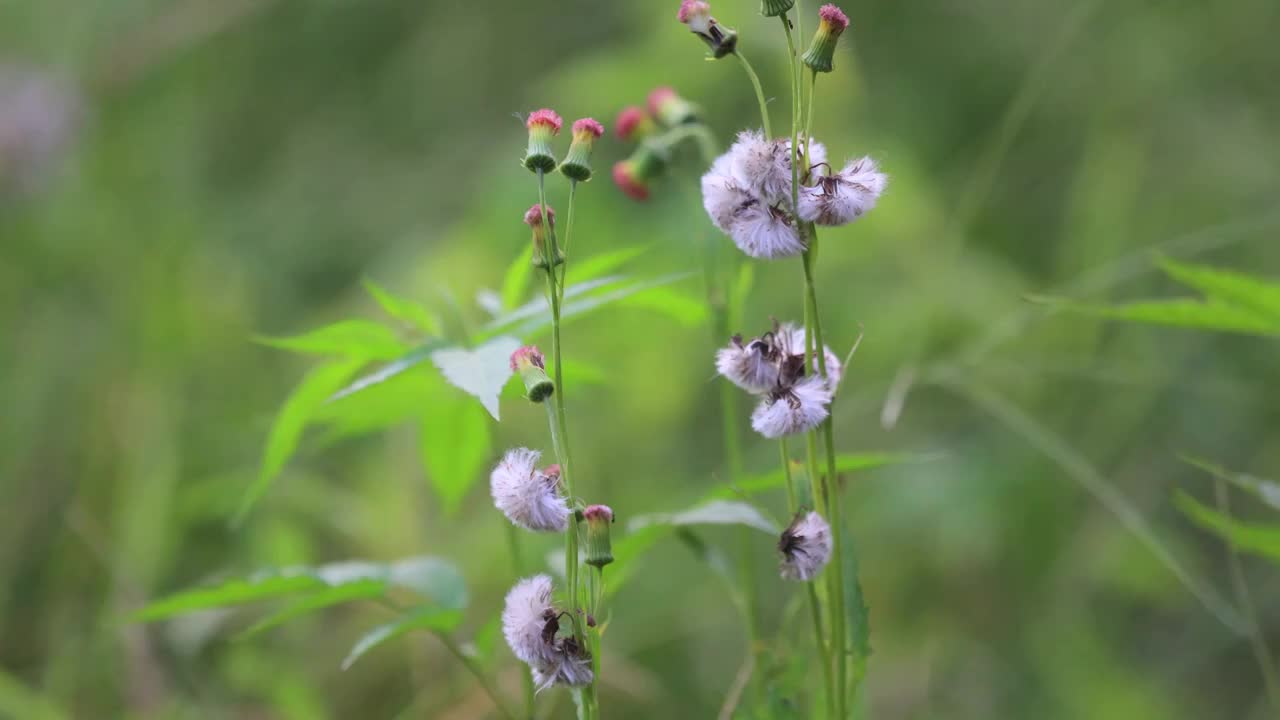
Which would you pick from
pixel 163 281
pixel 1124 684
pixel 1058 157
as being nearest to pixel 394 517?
pixel 163 281

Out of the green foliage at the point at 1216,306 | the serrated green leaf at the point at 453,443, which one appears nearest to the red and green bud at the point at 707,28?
the green foliage at the point at 1216,306

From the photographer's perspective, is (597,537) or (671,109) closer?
(597,537)

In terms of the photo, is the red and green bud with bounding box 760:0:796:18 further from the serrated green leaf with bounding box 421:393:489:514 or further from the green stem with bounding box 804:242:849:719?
the serrated green leaf with bounding box 421:393:489:514

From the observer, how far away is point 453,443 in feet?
2.55

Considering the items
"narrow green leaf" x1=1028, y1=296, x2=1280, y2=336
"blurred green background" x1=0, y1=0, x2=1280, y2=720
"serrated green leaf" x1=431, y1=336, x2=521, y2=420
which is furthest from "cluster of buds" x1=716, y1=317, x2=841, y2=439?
"blurred green background" x1=0, y1=0, x2=1280, y2=720

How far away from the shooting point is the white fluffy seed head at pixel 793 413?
0.46 m

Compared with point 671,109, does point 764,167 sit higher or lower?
lower

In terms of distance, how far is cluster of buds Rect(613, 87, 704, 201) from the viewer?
69 centimetres

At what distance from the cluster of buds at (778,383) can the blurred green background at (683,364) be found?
0.33 metres

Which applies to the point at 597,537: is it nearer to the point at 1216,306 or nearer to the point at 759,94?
the point at 759,94

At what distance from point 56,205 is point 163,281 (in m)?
0.40

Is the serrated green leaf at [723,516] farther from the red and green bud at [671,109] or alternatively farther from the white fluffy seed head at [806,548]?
the red and green bud at [671,109]

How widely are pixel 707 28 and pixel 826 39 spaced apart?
0.06 m

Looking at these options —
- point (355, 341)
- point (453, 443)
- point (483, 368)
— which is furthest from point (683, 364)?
point (483, 368)
